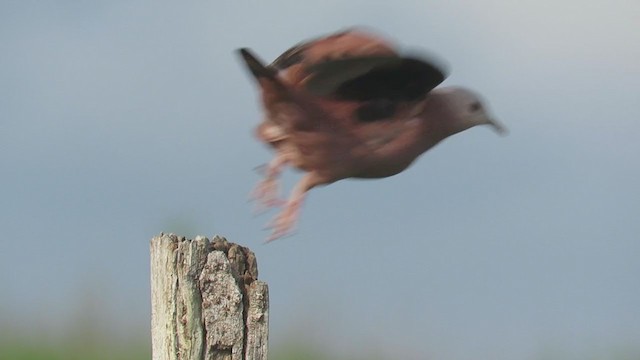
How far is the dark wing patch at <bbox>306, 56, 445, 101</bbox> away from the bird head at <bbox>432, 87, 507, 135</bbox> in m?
0.29

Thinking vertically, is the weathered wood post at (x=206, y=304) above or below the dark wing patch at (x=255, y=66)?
below

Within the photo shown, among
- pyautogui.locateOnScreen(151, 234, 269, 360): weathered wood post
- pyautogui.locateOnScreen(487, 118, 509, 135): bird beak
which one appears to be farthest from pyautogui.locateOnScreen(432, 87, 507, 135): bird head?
pyautogui.locateOnScreen(151, 234, 269, 360): weathered wood post

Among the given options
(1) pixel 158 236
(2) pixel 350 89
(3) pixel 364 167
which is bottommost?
(1) pixel 158 236

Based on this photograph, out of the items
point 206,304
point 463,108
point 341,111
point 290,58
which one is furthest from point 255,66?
point 206,304

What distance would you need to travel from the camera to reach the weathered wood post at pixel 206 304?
153 inches

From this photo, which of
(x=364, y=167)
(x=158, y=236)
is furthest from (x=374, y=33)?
(x=158, y=236)

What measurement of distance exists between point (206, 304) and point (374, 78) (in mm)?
2092

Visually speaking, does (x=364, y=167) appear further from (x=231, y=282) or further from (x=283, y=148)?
(x=231, y=282)

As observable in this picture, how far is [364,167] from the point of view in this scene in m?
5.74

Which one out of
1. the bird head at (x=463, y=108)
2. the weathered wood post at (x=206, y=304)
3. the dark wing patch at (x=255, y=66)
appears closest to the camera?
the weathered wood post at (x=206, y=304)

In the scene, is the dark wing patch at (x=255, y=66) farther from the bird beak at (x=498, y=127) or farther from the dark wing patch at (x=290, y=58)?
the bird beak at (x=498, y=127)

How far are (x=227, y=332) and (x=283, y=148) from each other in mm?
1955

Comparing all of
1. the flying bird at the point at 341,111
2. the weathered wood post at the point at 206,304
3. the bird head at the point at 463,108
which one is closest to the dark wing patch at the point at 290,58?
the flying bird at the point at 341,111

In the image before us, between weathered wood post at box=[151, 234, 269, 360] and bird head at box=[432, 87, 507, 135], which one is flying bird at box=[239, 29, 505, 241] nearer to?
bird head at box=[432, 87, 507, 135]
